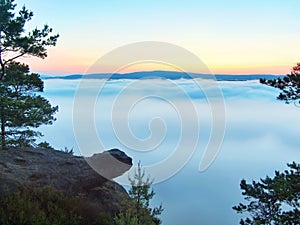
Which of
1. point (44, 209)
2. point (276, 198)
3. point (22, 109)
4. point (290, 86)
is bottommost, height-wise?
point (44, 209)

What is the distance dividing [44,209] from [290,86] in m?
8.67

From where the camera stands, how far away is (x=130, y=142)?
1036cm

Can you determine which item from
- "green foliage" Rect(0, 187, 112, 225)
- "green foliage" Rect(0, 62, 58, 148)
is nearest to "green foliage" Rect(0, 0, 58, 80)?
"green foliage" Rect(0, 62, 58, 148)

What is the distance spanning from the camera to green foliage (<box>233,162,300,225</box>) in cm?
950

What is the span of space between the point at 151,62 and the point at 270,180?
669cm

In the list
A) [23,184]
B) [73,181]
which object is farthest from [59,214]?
[73,181]

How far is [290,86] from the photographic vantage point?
31.7 ft

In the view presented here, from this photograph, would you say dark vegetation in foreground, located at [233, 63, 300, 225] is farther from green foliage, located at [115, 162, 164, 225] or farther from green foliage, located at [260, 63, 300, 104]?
green foliage, located at [115, 162, 164, 225]

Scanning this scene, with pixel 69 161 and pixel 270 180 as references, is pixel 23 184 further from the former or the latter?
pixel 270 180

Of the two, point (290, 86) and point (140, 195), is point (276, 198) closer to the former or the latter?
point (290, 86)

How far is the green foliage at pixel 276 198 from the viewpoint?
9501mm

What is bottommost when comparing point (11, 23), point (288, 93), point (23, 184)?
point (23, 184)

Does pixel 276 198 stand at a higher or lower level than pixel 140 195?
higher

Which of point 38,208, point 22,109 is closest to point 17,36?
point 22,109
